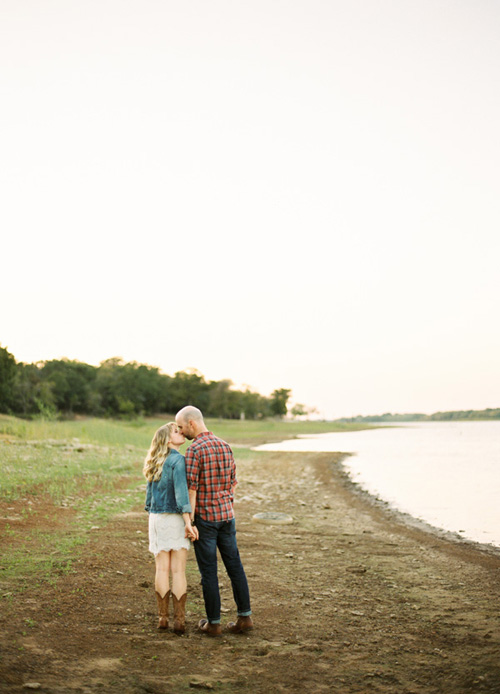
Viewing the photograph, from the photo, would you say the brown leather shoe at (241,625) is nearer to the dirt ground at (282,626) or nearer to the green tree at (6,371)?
the dirt ground at (282,626)

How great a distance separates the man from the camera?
5992mm

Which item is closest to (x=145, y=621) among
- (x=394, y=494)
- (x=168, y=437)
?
(x=168, y=437)

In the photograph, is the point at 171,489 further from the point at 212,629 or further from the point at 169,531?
the point at 212,629

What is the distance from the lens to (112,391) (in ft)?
359

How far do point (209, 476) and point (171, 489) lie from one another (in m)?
0.41

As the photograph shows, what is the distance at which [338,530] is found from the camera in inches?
536

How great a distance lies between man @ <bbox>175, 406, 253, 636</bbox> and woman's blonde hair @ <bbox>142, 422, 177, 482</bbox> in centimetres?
18

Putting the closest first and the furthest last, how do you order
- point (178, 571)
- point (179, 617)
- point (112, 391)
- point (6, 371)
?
point (179, 617), point (178, 571), point (6, 371), point (112, 391)

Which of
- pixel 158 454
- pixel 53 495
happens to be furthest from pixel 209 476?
pixel 53 495

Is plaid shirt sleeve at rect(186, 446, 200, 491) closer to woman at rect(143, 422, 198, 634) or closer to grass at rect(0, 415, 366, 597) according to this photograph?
woman at rect(143, 422, 198, 634)

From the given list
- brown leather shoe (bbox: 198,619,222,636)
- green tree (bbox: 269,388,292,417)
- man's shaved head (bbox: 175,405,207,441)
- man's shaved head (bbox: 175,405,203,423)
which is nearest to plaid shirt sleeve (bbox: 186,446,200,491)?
man's shaved head (bbox: 175,405,207,441)

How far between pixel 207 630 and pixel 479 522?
41.4 ft

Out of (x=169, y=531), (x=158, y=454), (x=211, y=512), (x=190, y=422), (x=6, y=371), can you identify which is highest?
(x=6, y=371)

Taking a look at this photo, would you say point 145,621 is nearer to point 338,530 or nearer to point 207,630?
point 207,630
